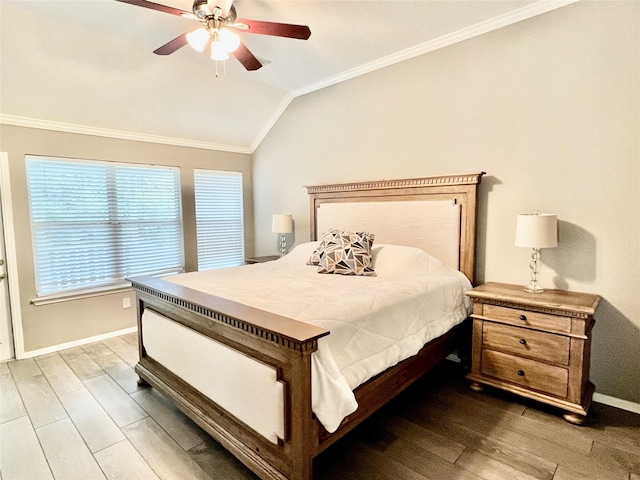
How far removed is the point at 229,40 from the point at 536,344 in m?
2.84

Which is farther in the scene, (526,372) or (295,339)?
(526,372)

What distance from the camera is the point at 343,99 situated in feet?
12.9

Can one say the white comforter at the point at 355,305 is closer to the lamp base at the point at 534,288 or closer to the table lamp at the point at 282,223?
the lamp base at the point at 534,288

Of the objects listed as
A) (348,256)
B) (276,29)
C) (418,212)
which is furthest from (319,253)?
(276,29)

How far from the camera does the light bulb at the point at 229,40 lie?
6.91 feet

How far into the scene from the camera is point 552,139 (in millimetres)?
2590

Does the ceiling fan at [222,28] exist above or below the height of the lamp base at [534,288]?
above

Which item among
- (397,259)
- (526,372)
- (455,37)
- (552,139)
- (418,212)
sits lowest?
(526,372)

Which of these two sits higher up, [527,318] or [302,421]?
[527,318]

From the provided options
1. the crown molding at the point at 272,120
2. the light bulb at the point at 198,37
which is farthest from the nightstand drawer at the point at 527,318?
the crown molding at the point at 272,120

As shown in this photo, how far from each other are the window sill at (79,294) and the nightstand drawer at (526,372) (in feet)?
12.6

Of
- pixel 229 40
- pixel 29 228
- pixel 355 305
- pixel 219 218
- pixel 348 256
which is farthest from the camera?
pixel 219 218

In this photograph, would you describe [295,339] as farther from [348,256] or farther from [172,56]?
[172,56]

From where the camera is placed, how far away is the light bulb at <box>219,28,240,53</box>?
2107 millimetres
